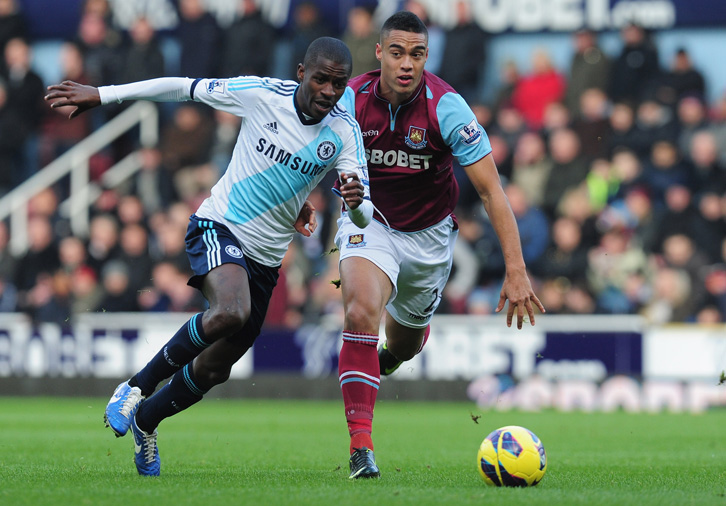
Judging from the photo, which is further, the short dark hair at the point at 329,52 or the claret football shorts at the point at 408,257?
the claret football shorts at the point at 408,257

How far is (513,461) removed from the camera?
6.22 metres

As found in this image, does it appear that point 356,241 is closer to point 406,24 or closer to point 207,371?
point 207,371

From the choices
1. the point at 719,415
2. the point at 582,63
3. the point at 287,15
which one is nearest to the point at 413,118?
the point at 719,415

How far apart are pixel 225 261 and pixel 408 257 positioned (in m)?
1.47

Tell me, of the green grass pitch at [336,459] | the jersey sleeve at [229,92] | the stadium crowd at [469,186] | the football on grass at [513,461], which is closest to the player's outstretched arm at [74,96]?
the jersey sleeve at [229,92]

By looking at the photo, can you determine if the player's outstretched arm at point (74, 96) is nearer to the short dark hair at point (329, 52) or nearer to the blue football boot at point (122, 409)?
the short dark hair at point (329, 52)

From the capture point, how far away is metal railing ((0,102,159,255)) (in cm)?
1903

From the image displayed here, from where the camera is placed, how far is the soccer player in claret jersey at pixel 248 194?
6.68m

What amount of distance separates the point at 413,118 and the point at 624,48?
420 inches

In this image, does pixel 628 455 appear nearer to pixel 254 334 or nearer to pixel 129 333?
pixel 254 334

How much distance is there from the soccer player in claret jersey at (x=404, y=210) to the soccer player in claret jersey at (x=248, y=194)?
43 centimetres

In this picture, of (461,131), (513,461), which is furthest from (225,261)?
(513,461)

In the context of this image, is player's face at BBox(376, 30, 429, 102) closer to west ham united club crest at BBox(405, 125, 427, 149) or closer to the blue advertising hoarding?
west ham united club crest at BBox(405, 125, 427, 149)

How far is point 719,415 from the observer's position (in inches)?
533
